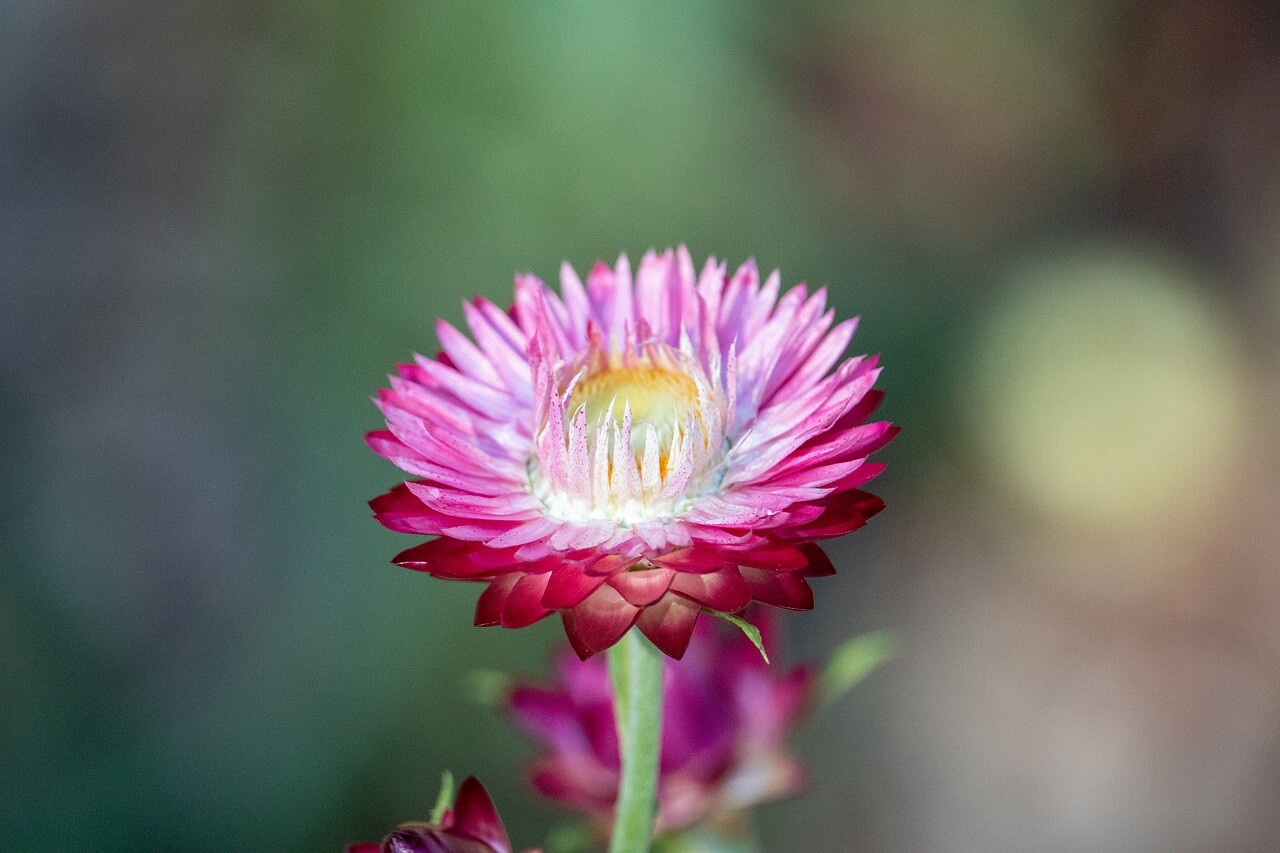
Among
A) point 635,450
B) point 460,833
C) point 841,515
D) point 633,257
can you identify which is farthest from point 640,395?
point 633,257

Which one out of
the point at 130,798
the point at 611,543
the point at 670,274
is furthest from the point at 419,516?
the point at 130,798

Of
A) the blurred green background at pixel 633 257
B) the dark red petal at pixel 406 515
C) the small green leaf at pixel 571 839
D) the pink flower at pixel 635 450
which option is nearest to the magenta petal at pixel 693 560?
the pink flower at pixel 635 450

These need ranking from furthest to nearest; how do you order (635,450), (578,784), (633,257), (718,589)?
(633,257), (578,784), (635,450), (718,589)

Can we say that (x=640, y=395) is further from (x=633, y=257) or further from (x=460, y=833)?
(x=633, y=257)

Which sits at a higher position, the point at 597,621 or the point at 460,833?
the point at 597,621

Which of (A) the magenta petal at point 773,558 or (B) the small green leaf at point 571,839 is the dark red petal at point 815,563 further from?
(B) the small green leaf at point 571,839

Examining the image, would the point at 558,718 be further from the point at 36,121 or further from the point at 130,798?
the point at 36,121
